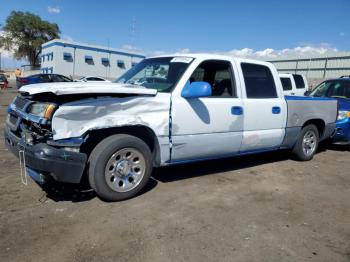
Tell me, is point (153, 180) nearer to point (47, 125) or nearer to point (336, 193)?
point (47, 125)

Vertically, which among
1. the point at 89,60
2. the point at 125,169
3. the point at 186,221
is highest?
the point at 89,60

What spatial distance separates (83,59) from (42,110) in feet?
141

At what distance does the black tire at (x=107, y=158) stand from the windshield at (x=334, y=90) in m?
6.48

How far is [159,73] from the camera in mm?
5031

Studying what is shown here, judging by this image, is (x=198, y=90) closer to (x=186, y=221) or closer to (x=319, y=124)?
(x=186, y=221)

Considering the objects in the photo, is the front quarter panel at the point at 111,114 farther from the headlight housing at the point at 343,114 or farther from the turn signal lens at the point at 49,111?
the headlight housing at the point at 343,114

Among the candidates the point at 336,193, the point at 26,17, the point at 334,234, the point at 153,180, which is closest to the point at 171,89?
the point at 153,180

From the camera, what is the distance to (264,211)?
14.1 ft

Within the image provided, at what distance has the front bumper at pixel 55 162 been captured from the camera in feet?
12.3

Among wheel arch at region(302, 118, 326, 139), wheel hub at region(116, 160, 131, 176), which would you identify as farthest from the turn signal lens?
wheel arch at region(302, 118, 326, 139)

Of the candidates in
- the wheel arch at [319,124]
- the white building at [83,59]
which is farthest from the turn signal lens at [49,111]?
the white building at [83,59]

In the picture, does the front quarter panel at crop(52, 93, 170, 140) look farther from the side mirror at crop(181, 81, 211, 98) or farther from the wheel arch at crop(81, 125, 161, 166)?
the side mirror at crop(181, 81, 211, 98)

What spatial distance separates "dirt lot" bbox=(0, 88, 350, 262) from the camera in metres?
3.23

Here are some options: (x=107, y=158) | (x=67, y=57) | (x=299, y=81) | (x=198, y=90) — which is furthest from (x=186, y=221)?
(x=67, y=57)
